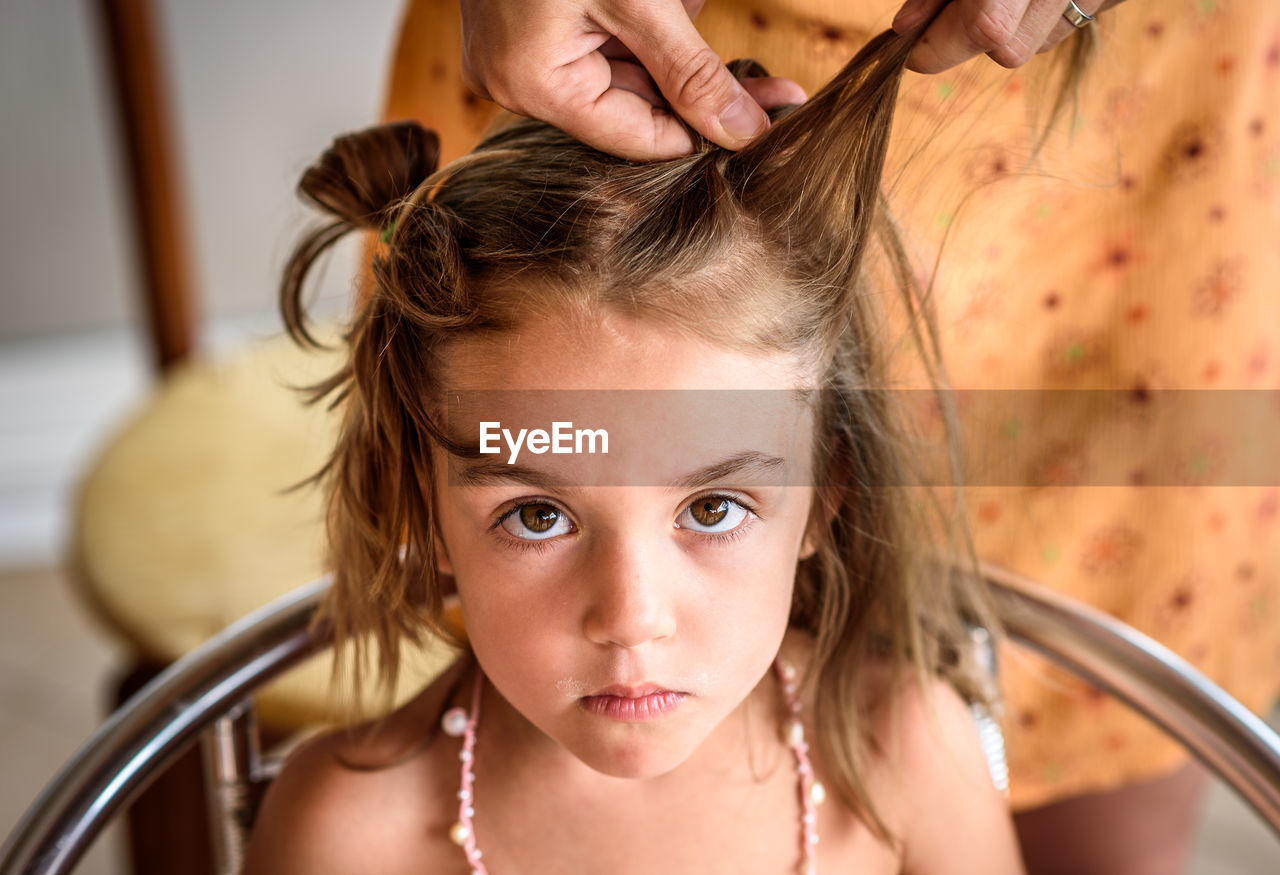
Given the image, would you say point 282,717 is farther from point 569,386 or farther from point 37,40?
point 37,40

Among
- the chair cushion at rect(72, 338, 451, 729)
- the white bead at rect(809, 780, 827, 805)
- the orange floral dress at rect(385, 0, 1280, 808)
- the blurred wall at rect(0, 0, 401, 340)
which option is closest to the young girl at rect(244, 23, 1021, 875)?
the white bead at rect(809, 780, 827, 805)

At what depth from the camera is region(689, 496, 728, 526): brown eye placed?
0.49 meters

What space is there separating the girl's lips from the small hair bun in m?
0.22

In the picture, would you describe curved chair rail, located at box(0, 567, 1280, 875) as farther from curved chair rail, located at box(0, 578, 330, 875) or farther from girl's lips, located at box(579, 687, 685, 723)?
girl's lips, located at box(579, 687, 685, 723)

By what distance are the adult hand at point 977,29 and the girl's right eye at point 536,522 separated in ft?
0.68

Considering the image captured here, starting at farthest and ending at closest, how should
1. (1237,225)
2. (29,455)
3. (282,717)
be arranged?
1. (29,455)
2. (282,717)
3. (1237,225)

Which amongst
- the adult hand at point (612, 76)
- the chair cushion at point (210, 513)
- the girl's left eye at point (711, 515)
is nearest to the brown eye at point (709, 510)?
the girl's left eye at point (711, 515)

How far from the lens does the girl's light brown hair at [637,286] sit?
47 centimetres

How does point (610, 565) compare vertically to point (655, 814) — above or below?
above

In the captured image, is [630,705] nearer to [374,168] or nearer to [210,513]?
[374,168]

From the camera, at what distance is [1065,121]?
60cm

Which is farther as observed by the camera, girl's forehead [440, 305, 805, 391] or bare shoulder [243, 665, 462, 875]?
bare shoulder [243, 665, 462, 875]

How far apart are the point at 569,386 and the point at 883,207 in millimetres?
146

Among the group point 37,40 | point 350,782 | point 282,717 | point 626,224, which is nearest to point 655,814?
point 350,782
